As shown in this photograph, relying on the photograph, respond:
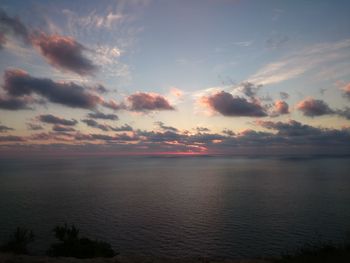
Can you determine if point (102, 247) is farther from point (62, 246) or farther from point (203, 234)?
point (203, 234)

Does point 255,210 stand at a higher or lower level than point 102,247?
lower

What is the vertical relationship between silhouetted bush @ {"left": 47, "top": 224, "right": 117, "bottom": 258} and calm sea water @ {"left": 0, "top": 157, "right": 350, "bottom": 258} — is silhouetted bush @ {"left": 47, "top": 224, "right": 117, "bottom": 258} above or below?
above

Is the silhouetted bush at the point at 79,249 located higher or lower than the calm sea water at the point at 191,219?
higher

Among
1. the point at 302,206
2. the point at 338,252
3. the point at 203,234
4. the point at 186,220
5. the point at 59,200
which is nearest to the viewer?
the point at 338,252

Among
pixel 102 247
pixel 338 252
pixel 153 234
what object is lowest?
pixel 153 234

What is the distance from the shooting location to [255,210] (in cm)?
8212

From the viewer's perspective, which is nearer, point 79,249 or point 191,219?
point 79,249

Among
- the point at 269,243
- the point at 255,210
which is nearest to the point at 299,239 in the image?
the point at 269,243

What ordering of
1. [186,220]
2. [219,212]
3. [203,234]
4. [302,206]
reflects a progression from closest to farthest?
[203,234] < [186,220] < [219,212] < [302,206]

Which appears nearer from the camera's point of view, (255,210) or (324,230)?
(324,230)

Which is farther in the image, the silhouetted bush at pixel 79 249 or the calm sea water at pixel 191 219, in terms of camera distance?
the calm sea water at pixel 191 219

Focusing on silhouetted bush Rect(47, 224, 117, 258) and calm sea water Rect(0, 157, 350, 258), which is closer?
silhouetted bush Rect(47, 224, 117, 258)

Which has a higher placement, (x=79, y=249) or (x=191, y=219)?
(x=79, y=249)

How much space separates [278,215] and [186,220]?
24758mm
